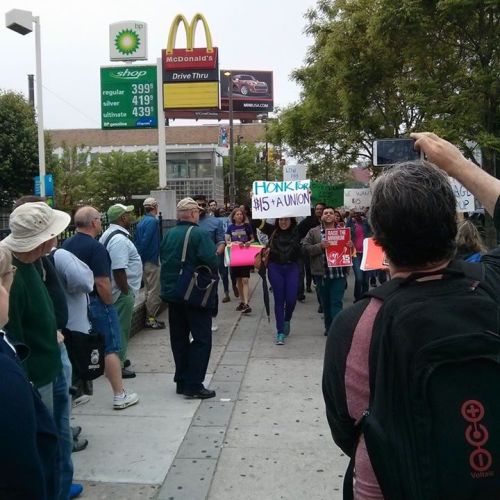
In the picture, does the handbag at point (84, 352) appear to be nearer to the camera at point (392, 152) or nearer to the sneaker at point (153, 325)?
the camera at point (392, 152)

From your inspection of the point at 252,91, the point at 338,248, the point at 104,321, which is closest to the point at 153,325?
the point at 338,248

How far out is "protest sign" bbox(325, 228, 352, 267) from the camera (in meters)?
7.38

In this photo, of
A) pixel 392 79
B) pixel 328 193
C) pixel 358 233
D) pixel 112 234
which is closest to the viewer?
pixel 112 234

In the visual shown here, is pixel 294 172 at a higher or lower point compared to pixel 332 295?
higher

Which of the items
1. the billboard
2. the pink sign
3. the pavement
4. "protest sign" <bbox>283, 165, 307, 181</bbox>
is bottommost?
the pavement

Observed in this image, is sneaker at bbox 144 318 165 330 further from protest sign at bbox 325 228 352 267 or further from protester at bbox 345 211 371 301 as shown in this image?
protester at bbox 345 211 371 301

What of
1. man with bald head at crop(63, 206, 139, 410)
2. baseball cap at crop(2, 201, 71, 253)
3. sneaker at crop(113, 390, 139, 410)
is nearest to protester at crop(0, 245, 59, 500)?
baseball cap at crop(2, 201, 71, 253)

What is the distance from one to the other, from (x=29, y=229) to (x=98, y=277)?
4.64 ft

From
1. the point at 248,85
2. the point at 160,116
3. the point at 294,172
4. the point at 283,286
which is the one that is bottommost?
the point at 283,286

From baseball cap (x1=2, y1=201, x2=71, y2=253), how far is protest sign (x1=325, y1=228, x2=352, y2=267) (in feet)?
15.6

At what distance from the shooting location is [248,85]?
3356 inches

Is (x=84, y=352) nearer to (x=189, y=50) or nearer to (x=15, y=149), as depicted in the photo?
(x=189, y=50)

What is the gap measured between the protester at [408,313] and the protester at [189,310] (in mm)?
3699

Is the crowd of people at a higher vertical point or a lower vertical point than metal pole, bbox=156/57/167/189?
lower
